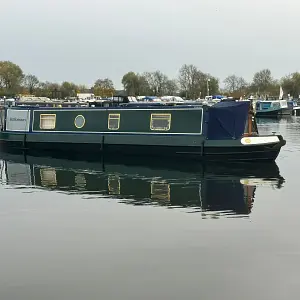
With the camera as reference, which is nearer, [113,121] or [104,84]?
[113,121]

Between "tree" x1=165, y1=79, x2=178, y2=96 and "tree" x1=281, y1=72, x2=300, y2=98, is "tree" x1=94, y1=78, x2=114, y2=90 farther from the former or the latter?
"tree" x1=281, y1=72, x2=300, y2=98

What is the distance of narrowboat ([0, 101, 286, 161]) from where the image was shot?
17422mm

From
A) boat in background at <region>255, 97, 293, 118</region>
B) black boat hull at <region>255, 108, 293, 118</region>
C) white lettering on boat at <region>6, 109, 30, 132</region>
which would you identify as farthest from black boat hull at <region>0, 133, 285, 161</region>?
black boat hull at <region>255, 108, 293, 118</region>

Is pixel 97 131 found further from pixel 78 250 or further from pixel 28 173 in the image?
pixel 78 250

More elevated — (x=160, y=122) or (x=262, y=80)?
(x=262, y=80)

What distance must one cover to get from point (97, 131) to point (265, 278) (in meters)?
14.4

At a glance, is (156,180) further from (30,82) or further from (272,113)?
(30,82)

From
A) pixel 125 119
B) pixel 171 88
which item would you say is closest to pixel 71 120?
pixel 125 119

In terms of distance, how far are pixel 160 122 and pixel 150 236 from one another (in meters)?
10.7

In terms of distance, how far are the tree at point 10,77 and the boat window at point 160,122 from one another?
63.9 metres

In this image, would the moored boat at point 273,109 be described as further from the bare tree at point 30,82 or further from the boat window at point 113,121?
the bare tree at point 30,82

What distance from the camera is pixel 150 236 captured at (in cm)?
855

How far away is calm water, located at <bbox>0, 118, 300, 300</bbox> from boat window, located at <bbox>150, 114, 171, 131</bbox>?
4.10 m

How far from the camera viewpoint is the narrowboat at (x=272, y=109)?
57156mm
